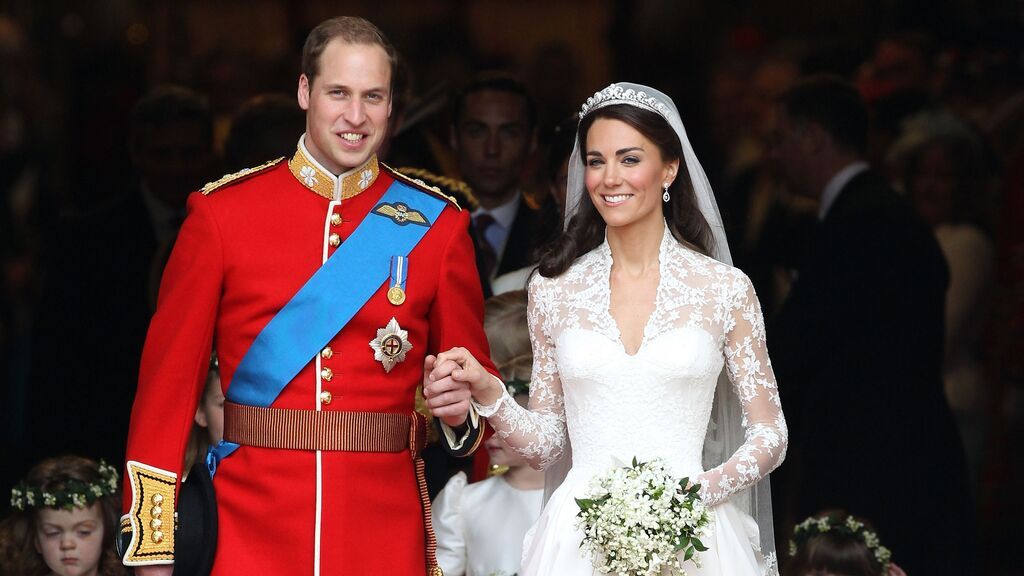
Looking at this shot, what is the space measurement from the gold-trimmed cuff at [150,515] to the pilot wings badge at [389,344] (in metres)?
0.53

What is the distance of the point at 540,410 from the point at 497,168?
183 cm

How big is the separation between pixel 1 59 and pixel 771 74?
392cm

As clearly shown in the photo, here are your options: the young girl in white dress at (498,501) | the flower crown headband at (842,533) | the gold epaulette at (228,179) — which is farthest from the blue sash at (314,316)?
the flower crown headband at (842,533)


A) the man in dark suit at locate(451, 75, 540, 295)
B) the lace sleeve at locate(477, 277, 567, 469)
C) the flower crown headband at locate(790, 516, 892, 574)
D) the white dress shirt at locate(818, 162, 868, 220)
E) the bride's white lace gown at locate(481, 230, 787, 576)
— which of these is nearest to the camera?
the bride's white lace gown at locate(481, 230, 787, 576)

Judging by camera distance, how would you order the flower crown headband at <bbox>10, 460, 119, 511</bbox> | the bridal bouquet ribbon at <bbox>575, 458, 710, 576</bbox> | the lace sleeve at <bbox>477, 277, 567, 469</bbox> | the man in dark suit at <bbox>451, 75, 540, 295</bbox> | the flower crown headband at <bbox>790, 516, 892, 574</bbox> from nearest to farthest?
the bridal bouquet ribbon at <bbox>575, 458, 710, 576</bbox>
the lace sleeve at <bbox>477, 277, 567, 469</bbox>
the flower crown headband at <bbox>10, 460, 119, 511</bbox>
the flower crown headband at <bbox>790, 516, 892, 574</bbox>
the man in dark suit at <bbox>451, 75, 540, 295</bbox>

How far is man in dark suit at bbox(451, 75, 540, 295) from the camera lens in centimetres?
606

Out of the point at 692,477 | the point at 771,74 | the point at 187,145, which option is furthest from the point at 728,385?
the point at 771,74

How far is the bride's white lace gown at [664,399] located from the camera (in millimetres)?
4168

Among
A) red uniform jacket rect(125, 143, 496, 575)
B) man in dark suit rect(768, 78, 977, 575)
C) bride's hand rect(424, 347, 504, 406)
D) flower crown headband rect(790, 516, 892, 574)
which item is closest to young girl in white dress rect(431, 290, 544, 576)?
flower crown headband rect(790, 516, 892, 574)

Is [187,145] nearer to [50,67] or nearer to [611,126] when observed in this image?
[611,126]

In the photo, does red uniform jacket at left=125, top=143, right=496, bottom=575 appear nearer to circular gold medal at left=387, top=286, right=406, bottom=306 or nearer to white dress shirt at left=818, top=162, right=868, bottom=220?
circular gold medal at left=387, top=286, right=406, bottom=306

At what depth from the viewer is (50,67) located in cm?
975

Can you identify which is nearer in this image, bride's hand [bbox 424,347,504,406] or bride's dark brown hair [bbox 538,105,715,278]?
bride's hand [bbox 424,347,504,406]

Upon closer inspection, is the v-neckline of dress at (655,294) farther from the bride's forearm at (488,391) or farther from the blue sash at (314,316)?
the blue sash at (314,316)
